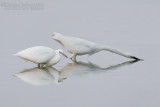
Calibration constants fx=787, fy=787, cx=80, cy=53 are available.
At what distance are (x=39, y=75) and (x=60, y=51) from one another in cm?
82

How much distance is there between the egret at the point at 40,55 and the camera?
12664 mm

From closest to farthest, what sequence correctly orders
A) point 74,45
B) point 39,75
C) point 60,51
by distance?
point 39,75 → point 60,51 → point 74,45

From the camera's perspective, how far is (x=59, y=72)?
504 inches

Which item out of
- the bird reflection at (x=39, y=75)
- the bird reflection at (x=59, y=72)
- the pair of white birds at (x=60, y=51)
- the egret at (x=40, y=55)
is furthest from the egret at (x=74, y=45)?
the bird reflection at (x=39, y=75)

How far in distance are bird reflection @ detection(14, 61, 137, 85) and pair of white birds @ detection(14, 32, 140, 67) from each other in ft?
0.54

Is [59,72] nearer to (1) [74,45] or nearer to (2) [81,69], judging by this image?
(2) [81,69]

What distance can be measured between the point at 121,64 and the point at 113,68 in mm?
447

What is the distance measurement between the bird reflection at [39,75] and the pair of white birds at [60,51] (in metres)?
0.14

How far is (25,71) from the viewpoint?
12.7 metres

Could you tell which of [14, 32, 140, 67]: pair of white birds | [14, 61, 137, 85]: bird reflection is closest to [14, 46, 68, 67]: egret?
[14, 32, 140, 67]: pair of white birds

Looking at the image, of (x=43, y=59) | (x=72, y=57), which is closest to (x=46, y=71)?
(x=43, y=59)

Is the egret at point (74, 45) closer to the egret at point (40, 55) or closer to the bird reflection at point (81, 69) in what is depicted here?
the bird reflection at point (81, 69)

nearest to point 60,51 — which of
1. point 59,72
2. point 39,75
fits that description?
point 59,72

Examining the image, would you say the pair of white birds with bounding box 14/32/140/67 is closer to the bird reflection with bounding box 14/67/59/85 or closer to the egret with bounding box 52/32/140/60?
the egret with bounding box 52/32/140/60
